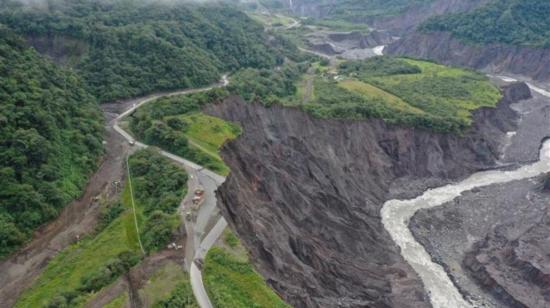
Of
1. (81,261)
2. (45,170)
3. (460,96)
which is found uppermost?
(45,170)

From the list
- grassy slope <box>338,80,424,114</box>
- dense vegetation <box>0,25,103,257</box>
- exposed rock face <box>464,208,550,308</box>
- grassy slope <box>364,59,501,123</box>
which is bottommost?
exposed rock face <box>464,208,550,308</box>

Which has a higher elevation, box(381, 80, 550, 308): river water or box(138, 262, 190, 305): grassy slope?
box(138, 262, 190, 305): grassy slope

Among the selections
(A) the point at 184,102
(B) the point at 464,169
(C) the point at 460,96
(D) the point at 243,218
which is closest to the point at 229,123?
(A) the point at 184,102

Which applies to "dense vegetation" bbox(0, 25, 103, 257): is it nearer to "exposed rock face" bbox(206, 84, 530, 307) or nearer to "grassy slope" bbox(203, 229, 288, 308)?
"exposed rock face" bbox(206, 84, 530, 307)

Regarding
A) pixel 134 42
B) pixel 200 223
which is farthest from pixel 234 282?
pixel 134 42

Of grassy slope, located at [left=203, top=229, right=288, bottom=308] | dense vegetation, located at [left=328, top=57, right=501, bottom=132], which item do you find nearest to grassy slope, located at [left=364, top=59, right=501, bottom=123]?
dense vegetation, located at [left=328, top=57, right=501, bottom=132]

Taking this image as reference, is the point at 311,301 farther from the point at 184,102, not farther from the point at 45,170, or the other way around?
the point at 184,102
